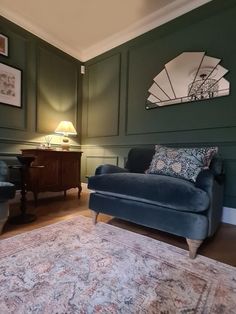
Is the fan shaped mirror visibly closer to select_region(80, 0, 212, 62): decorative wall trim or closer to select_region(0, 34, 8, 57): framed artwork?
select_region(80, 0, 212, 62): decorative wall trim

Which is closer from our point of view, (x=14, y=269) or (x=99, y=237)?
(x=14, y=269)

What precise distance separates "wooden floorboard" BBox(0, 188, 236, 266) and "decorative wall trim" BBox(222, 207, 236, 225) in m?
0.07

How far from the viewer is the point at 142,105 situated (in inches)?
111

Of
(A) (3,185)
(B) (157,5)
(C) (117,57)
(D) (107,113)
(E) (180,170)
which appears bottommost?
(A) (3,185)

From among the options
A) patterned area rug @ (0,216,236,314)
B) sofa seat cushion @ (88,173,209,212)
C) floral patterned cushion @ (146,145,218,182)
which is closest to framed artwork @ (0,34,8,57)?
sofa seat cushion @ (88,173,209,212)

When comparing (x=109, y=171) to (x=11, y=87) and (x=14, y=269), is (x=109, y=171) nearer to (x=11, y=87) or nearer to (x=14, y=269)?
(x=14, y=269)

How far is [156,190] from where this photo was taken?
1.47m

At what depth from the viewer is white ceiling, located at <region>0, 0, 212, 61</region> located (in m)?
2.46

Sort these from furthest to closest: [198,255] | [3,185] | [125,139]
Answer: [125,139]
[3,185]
[198,255]

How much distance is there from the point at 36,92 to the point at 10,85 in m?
0.38

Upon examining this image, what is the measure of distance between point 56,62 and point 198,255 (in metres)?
3.34

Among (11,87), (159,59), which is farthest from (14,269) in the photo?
(159,59)

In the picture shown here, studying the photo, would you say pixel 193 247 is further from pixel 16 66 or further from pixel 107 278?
pixel 16 66

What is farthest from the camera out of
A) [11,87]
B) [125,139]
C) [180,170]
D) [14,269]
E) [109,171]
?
[125,139]
